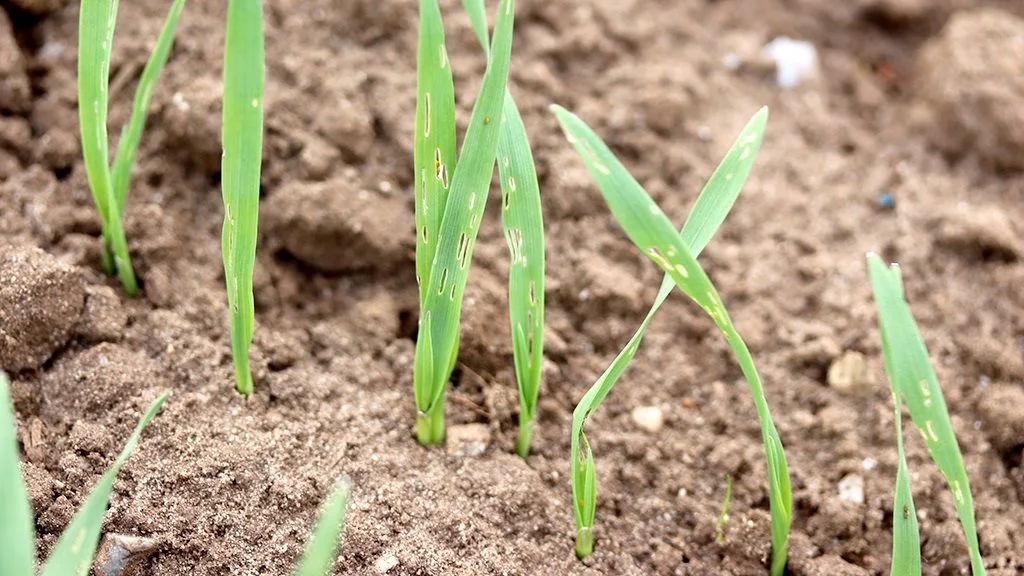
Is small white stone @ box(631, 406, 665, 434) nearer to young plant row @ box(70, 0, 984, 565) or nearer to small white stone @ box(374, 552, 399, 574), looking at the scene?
young plant row @ box(70, 0, 984, 565)

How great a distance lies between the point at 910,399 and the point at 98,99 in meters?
0.93

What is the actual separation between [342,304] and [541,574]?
486 millimetres

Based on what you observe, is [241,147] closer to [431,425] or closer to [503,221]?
[503,221]

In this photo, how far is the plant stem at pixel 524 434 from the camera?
1.27 m

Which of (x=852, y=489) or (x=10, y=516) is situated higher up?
(x=10, y=516)

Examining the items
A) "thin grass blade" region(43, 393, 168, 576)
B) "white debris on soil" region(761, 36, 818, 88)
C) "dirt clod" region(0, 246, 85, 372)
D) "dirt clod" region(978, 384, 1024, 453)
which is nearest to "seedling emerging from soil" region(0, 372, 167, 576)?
"thin grass blade" region(43, 393, 168, 576)

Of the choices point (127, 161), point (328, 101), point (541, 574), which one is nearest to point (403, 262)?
point (328, 101)

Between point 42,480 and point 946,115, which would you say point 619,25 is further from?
point 42,480

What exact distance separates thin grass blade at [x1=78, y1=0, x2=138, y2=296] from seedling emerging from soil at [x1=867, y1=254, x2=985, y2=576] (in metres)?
0.84

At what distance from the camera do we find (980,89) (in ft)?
5.84

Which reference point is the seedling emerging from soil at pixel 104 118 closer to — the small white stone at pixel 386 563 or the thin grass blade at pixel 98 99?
the thin grass blade at pixel 98 99

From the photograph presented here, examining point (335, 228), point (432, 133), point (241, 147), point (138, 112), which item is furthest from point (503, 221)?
point (138, 112)

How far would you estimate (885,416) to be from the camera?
141cm

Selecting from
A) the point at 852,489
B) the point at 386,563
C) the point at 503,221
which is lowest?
the point at 852,489
